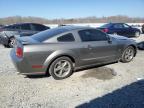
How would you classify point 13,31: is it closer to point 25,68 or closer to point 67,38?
point 67,38

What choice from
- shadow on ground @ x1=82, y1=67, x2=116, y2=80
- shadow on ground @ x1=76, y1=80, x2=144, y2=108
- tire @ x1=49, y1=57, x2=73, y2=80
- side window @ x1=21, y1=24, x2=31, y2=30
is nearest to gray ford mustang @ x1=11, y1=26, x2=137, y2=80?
tire @ x1=49, y1=57, x2=73, y2=80

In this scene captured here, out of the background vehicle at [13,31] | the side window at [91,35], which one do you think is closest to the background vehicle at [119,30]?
the background vehicle at [13,31]

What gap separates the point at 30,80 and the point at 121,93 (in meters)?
2.66

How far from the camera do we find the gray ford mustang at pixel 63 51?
18.1ft

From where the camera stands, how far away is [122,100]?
4.53 meters

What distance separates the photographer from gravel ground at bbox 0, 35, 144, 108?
4.43 m

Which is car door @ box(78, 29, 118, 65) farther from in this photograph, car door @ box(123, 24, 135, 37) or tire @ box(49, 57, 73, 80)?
car door @ box(123, 24, 135, 37)

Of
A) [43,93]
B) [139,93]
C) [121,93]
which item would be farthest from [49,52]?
[139,93]

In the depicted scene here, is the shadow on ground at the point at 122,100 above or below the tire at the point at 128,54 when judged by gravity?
below

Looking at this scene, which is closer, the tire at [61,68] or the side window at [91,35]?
the tire at [61,68]

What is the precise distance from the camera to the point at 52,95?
4.86m

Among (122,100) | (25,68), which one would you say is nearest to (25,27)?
(25,68)

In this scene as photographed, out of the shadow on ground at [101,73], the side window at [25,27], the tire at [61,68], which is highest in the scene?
the side window at [25,27]

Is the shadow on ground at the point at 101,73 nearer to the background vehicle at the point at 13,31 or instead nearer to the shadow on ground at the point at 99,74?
the shadow on ground at the point at 99,74
